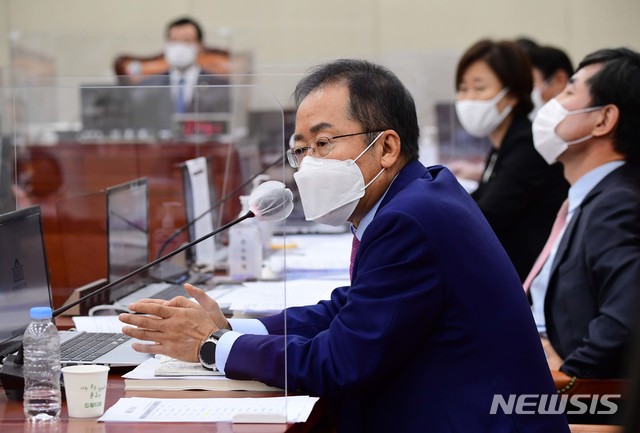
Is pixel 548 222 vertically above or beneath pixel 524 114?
beneath

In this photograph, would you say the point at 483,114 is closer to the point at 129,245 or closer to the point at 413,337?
the point at 129,245

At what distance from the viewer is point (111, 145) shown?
4027 mm

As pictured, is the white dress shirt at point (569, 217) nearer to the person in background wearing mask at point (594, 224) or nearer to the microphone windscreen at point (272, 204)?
the person in background wearing mask at point (594, 224)

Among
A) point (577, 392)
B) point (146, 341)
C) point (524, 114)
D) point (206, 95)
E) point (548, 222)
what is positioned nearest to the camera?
point (146, 341)

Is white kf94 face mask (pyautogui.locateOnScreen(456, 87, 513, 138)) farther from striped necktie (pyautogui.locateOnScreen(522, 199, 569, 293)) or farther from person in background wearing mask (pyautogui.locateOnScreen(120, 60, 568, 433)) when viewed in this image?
person in background wearing mask (pyautogui.locateOnScreen(120, 60, 568, 433))

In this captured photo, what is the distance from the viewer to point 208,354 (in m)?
1.69

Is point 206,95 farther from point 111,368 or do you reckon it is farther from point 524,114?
point 111,368

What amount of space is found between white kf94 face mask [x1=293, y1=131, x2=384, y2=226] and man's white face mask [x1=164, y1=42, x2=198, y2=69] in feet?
15.9

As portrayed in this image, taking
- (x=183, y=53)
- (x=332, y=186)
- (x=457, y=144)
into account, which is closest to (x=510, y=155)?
(x=332, y=186)

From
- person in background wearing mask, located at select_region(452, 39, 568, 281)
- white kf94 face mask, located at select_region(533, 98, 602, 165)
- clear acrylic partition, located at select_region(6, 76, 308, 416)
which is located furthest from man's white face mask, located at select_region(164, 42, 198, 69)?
white kf94 face mask, located at select_region(533, 98, 602, 165)

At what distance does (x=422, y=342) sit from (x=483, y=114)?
8.05ft

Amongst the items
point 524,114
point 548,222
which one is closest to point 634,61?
point 548,222

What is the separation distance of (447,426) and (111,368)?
2.09 feet

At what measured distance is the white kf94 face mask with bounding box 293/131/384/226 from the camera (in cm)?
178
